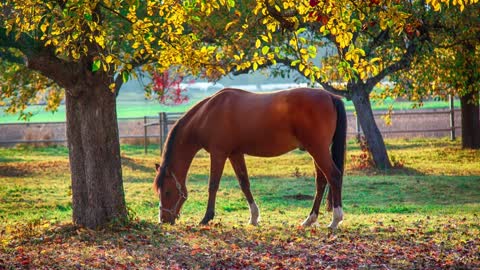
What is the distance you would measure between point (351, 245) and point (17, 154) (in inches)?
862

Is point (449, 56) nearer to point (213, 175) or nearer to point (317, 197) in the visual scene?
point (317, 197)

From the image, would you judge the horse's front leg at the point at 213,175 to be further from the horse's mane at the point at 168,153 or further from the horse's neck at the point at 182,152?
the horse's mane at the point at 168,153

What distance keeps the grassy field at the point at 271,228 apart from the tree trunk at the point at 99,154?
286mm

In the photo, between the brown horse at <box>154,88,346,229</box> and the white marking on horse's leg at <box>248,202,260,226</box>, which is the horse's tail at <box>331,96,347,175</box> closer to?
the brown horse at <box>154,88,346,229</box>

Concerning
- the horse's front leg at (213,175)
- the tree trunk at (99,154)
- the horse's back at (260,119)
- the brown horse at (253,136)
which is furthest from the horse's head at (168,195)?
the tree trunk at (99,154)

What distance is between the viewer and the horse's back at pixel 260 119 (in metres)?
11.1

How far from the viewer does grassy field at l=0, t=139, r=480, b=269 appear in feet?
27.9

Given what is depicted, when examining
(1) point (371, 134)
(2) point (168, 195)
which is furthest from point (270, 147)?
(1) point (371, 134)

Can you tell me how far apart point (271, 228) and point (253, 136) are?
1.46m

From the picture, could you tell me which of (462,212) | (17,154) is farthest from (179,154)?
(17,154)

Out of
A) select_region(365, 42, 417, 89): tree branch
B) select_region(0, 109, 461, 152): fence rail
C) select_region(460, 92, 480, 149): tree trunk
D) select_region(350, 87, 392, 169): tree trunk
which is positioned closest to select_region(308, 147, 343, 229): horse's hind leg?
select_region(365, 42, 417, 89): tree branch

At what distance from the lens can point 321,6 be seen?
26.7ft

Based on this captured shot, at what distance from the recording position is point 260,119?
11359mm

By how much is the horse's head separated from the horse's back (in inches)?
28.1
